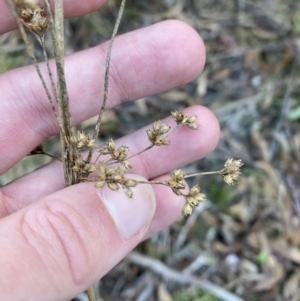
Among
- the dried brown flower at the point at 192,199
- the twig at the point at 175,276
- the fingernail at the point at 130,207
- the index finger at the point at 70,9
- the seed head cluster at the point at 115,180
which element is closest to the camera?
the seed head cluster at the point at 115,180

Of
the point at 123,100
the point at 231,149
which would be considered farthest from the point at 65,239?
the point at 231,149

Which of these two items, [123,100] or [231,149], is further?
[231,149]

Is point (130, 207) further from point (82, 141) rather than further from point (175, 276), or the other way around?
point (175, 276)

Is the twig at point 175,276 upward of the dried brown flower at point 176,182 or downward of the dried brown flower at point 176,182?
downward

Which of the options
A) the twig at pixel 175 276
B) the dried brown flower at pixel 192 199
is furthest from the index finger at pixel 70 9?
the twig at pixel 175 276

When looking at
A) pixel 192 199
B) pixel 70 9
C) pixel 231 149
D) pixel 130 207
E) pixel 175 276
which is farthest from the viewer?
pixel 231 149

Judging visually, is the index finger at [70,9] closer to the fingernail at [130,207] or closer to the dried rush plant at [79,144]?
the dried rush plant at [79,144]

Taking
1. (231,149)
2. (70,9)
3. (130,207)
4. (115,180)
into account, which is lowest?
(231,149)
